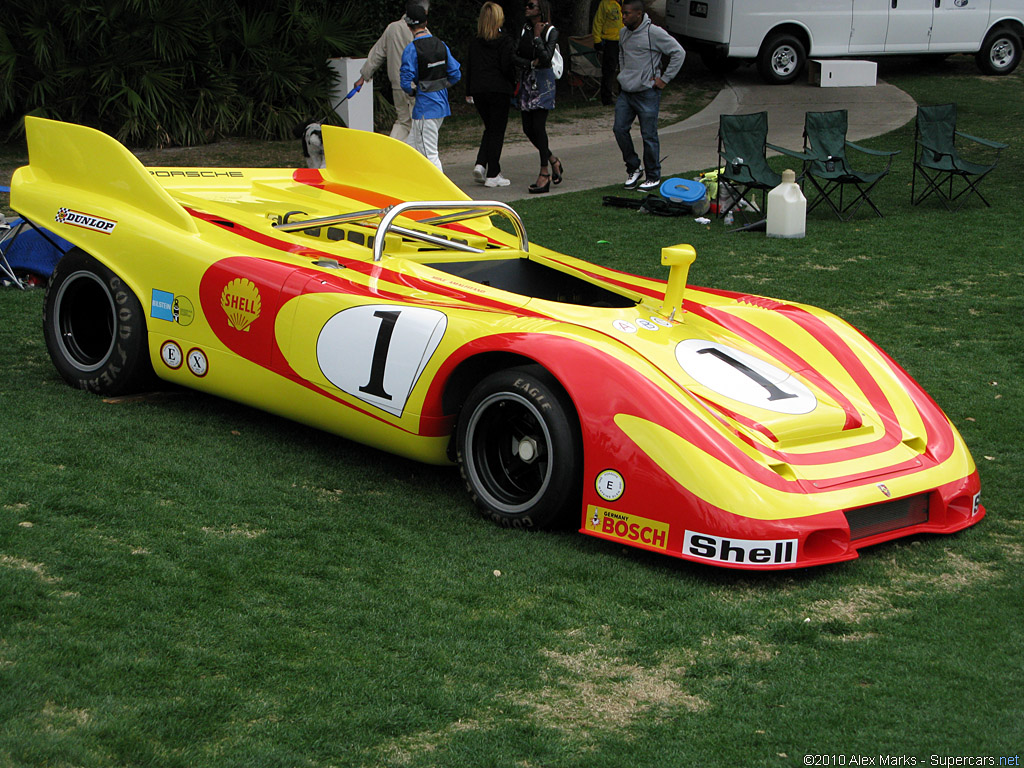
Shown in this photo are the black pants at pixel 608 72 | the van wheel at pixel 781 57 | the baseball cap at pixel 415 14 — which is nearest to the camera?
the baseball cap at pixel 415 14

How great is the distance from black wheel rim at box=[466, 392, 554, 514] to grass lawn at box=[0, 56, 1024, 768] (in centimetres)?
17

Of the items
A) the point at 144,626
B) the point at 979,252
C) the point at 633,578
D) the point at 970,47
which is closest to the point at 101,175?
the point at 144,626

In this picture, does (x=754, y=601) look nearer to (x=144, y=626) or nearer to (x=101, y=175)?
(x=144, y=626)

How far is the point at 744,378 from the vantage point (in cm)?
483

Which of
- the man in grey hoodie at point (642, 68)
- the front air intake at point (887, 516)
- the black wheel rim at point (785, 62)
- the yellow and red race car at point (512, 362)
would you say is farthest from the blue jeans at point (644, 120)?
the black wheel rim at point (785, 62)

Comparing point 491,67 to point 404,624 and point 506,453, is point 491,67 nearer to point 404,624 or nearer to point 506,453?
point 506,453

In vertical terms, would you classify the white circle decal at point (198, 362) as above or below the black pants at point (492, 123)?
below

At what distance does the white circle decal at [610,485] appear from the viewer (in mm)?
4297

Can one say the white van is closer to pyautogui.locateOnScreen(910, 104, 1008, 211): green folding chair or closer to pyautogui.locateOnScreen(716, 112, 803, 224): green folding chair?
pyautogui.locateOnScreen(910, 104, 1008, 211): green folding chair

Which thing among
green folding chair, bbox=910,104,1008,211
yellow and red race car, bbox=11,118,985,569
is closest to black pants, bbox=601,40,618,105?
green folding chair, bbox=910,104,1008,211

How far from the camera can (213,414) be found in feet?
19.4

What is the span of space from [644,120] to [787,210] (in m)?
2.24

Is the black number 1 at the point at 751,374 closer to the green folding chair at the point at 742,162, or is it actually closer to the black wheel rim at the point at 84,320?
the black wheel rim at the point at 84,320

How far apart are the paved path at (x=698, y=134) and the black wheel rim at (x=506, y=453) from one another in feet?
24.3
